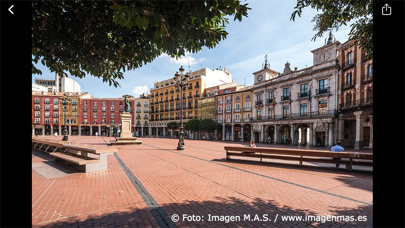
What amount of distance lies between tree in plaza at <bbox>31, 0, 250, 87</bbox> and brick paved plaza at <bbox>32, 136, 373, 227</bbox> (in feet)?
10.2

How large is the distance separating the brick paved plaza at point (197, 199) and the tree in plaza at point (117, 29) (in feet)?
10.2

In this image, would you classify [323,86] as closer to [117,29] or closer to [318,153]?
[318,153]

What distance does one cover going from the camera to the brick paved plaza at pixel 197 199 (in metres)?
3.18

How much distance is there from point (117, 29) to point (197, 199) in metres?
4.41

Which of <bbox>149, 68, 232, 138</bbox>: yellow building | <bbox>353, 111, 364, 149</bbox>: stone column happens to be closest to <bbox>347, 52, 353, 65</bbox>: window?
<bbox>353, 111, 364, 149</bbox>: stone column

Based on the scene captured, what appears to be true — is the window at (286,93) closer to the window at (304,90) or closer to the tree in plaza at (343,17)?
the window at (304,90)

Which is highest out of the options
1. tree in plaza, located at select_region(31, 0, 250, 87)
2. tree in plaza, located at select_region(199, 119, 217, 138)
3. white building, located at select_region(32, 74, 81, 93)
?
white building, located at select_region(32, 74, 81, 93)

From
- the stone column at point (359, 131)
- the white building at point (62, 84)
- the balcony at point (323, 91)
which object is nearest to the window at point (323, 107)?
the balcony at point (323, 91)

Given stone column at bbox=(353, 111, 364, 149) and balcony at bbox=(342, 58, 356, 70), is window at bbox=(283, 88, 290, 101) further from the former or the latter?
stone column at bbox=(353, 111, 364, 149)

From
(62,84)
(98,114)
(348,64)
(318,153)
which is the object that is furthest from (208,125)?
(62,84)

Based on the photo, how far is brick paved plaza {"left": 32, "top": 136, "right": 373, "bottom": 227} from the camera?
125 inches

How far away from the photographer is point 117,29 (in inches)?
159

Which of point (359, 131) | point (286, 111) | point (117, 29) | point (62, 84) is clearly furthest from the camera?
point (62, 84)

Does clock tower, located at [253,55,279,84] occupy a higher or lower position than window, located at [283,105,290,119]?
higher
